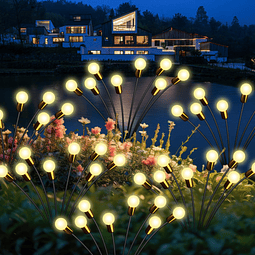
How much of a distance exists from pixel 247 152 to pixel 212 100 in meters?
12.0

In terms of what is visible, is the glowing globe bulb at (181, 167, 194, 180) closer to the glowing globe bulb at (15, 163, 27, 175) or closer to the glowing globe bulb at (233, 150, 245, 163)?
the glowing globe bulb at (233, 150, 245, 163)

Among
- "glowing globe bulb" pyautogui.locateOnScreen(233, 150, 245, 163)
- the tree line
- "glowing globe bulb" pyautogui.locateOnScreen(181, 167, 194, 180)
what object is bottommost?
"glowing globe bulb" pyautogui.locateOnScreen(181, 167, 194, 180)

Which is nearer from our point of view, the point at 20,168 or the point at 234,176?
the point at 20,168

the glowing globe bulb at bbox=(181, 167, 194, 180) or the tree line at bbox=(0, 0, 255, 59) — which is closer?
the glowing globe bulb at bbox=(181, 167, 194, 180)

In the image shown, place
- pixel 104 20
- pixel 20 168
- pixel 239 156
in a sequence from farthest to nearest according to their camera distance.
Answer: pixel 104 20 → pixel 239 156 → pixel 20 168

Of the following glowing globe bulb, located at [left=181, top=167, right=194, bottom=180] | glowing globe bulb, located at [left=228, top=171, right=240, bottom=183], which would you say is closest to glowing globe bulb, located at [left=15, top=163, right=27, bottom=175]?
glowing globe bulb, located at [left=181, top=167, right=194, bottom=180]

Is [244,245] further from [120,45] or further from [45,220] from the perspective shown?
[120,45]

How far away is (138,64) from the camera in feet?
12.2

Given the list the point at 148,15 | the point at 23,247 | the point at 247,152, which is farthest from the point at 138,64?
the point at 148,15

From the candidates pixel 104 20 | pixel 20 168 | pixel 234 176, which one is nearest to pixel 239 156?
pixel 234 176

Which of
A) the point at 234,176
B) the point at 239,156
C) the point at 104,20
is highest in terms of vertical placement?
the point at 104,20

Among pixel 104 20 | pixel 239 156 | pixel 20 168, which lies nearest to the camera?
pixel 20 168

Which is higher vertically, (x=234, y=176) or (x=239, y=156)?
(x=239, y=156)

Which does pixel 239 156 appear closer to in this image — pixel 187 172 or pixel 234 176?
pixel 234 176
